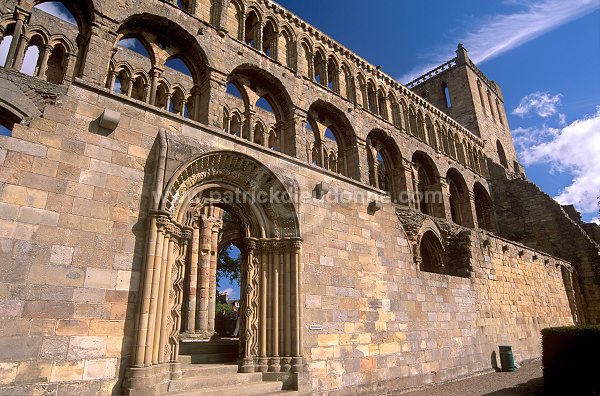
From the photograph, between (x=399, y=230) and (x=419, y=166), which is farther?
(x=419, y=166)

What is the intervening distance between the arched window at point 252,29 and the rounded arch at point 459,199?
45.5 ft

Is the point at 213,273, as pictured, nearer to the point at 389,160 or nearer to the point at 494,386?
the point at 494,386

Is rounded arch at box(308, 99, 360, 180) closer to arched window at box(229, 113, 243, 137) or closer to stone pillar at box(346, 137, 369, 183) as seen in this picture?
stone pillar at box(346, 137, 369, 183)

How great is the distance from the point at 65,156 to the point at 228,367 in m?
4.30

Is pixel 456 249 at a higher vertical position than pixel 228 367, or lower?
higher

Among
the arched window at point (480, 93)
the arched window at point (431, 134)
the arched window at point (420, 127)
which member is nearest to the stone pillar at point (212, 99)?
the arched window at point (420, 127)

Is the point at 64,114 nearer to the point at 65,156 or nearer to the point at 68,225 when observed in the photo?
the point at 65,156

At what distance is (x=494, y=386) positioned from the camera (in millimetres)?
9031

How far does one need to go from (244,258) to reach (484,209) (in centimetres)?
2244

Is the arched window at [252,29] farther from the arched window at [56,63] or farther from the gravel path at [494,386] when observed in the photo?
the gravel path at [494,386]

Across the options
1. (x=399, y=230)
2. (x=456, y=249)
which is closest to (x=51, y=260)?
(x=399, y=230)

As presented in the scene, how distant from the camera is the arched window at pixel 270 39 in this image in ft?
48.7

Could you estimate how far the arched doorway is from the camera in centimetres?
561

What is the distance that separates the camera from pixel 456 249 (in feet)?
41.2
